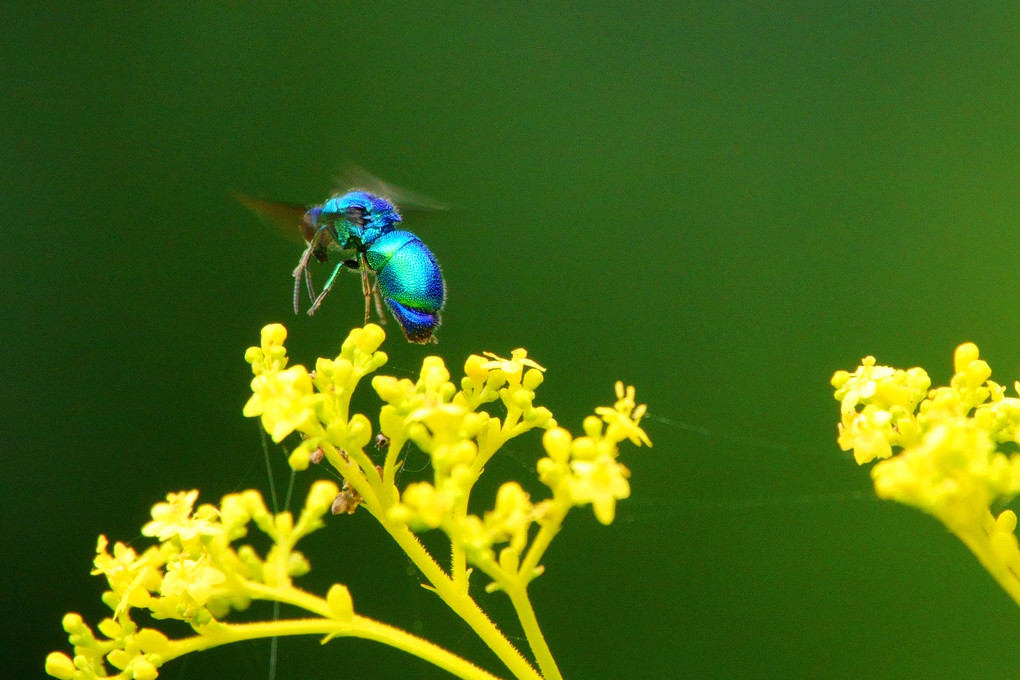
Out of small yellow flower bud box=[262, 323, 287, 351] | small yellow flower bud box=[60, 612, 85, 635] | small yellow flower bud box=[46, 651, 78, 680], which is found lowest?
small yellow flower bud box=[46, 651, 78, 680]

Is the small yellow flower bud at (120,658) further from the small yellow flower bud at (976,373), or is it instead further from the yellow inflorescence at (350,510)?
the small yellow flower bud at (976,373)

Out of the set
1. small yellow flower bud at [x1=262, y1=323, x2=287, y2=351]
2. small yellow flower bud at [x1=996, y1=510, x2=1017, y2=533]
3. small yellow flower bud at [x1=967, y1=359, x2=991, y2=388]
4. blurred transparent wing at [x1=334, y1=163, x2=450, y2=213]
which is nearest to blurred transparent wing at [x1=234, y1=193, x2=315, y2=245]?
blurred transparent wing at [x1=334, y1=163, x2=450, y2=213]

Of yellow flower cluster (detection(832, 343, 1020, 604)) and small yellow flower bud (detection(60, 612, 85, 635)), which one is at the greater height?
yellow flower cluster (detection(832, 343, 1020, 604))

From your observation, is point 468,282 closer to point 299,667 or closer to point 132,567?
point 299,667

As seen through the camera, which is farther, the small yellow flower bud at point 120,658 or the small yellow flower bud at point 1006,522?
the small yellow flower bud at point 120,658

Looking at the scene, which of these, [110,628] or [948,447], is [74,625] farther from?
[948,447]

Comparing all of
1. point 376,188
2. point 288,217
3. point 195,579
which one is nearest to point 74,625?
point 195,579

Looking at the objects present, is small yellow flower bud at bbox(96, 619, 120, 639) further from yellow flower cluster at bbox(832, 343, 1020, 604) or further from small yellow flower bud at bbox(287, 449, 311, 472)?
yellow flower cluster at bbox(832, 343, 1020, 604)

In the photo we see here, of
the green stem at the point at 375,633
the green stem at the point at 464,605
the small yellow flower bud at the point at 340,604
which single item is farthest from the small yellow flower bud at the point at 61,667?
the green stem at the point at 464,605
